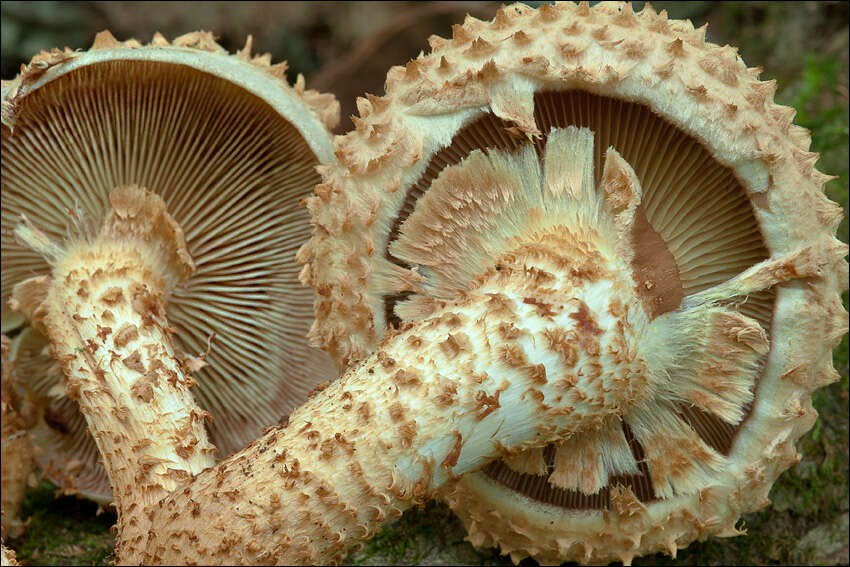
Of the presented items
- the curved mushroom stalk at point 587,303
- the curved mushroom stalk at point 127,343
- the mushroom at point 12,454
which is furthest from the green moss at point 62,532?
the curved mushroom stalk at point 587,303

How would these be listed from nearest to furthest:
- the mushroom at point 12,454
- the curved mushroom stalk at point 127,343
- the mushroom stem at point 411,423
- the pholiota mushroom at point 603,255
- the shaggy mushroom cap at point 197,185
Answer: the mushroom stem at point 411,423, the pholiota mushroom at point 603,255, the curved mushroom stalk at point 127,343, the shaggy mushroom cap at point 197,185, the mushroom at point 12,454

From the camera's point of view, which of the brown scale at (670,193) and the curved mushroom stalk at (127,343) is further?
→ the curved mushroom stalk at (127,343)

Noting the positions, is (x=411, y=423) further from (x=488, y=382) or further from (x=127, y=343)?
(x=127, y=343)

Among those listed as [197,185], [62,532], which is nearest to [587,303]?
[197,185]

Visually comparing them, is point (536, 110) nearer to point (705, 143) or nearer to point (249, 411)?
point (705, 143)

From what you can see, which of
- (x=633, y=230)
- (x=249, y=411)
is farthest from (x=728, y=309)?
(x=249, y=411)

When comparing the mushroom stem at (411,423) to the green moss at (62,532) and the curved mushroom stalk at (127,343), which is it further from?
the green moss at (62,532)

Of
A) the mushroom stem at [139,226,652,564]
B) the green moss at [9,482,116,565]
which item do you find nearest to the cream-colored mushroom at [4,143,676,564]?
the mushroom stem at [139,226,652,564]
